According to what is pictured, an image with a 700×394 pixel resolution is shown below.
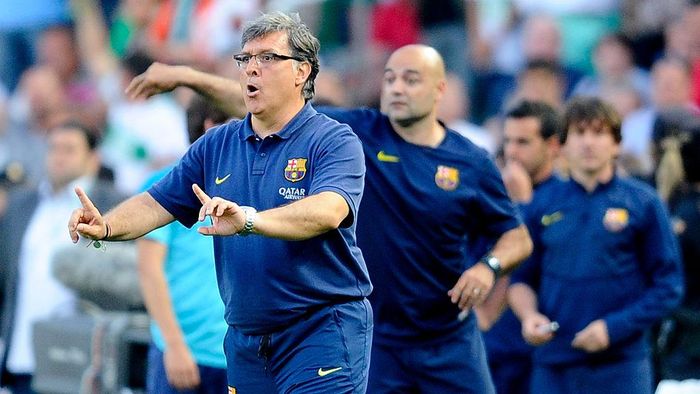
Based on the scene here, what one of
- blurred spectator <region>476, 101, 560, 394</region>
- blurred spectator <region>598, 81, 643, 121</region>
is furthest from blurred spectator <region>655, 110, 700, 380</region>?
blurred spectator <region>598, 81, 643, 121</region>

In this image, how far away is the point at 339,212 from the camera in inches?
232

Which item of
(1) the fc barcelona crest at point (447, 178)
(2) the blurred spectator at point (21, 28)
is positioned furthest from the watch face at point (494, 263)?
(2) the blurred spectator at point (21, 28)

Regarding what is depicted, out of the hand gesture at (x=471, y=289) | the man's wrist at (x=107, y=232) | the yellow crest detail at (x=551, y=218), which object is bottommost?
the hand gesture at (x=471, y=289)

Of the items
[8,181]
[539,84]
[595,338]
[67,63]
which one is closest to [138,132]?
[8,181]

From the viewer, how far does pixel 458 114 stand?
13.9 m

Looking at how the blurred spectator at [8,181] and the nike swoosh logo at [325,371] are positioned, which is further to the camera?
the blurred spectator at [8,181]

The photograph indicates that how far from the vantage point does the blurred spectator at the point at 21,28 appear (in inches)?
660

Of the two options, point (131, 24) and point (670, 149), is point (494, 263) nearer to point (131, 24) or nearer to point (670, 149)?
point (670, 149)

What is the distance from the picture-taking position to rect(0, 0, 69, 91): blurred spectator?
55.0 ft

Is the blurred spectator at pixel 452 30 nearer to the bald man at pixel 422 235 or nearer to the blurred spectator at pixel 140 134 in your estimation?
the blurred spectator at pixel 140 134

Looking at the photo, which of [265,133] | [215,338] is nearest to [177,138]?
[215,338]

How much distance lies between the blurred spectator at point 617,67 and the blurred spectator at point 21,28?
6.62m

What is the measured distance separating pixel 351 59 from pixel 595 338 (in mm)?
7557

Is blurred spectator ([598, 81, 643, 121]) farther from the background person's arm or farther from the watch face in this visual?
the background person's arm
